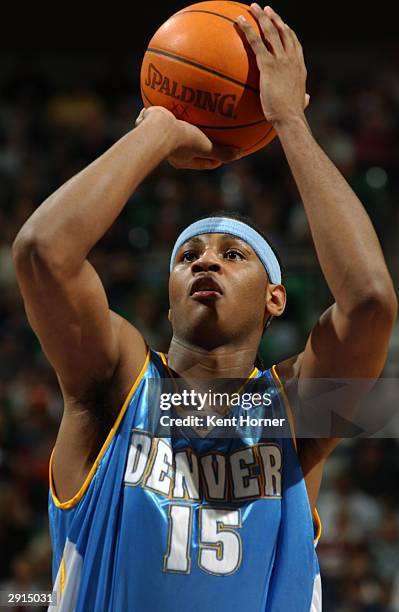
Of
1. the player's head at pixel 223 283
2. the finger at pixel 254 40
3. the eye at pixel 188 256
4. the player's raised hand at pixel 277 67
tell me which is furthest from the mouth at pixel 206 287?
the finger at pixel 254 40

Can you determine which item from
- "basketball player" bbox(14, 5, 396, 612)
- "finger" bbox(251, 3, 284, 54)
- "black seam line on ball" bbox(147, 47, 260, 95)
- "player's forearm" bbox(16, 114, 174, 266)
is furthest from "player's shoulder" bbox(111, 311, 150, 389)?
"finger" bbox(251, 3, 284, 54)

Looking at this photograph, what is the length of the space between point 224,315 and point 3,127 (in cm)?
792

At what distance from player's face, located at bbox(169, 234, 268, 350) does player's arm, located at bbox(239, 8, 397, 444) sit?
0.86ft

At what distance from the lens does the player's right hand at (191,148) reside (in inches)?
105

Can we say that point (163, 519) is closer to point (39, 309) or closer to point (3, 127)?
point (39, 309)

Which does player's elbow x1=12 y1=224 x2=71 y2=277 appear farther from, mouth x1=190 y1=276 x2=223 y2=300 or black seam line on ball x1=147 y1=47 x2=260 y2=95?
black seam line on ball x1=147 y1=47 x2=260 y2=95

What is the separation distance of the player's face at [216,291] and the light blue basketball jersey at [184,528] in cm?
26

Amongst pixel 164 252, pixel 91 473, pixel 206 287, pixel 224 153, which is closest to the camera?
pixel 91 473

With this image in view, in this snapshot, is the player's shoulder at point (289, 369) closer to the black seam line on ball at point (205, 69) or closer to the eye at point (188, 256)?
the eye at point (188, 256)

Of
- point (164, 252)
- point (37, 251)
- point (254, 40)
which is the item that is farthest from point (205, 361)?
point (164, 252)

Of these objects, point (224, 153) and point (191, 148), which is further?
point (224, 153)

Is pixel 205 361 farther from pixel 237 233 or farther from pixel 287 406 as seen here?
pixel 237 233

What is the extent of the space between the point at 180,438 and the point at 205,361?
291mm

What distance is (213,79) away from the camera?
2.81m
